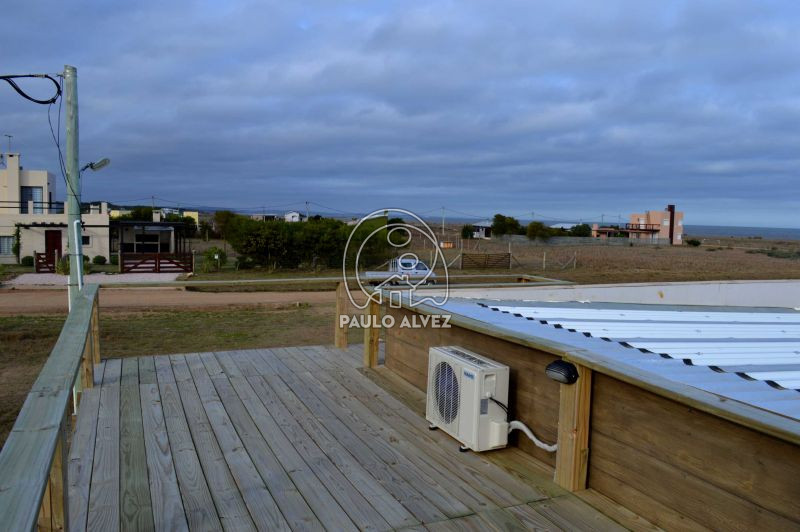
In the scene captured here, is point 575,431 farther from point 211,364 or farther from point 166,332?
point 166,332

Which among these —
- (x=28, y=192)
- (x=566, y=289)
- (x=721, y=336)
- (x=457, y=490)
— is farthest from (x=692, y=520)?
(x=28, y=192)

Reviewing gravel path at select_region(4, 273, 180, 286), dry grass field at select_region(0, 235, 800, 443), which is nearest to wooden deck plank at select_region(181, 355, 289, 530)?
dry grass field at select_region(0, 235, 800, 443)

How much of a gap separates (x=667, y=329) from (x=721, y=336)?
32 centimetres

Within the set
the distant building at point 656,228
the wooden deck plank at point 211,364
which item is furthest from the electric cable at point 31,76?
the distant building at point 656,228

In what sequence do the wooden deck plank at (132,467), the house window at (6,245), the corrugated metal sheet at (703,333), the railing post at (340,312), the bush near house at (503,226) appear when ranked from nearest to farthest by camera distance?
1. the wooden deck plank at (132,467)
2. the corrugated metal sheet at (703,333)
3. the railing post at (340,312)
4. the house window at (6,245)
5. the bush near house at (503,226)

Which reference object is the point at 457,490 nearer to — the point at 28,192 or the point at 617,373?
the point at 617,373

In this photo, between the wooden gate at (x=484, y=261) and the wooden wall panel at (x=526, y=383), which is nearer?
the wooden wall panel at (x=526, y=383)

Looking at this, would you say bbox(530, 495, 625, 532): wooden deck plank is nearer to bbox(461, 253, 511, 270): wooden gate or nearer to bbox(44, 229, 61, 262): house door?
bbox(461, 253, 511, 270): wooden gate

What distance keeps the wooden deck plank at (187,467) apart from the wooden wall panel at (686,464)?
191cm

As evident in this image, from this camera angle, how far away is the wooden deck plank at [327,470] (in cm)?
287

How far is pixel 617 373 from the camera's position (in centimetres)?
275

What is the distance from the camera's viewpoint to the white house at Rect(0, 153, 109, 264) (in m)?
26.5

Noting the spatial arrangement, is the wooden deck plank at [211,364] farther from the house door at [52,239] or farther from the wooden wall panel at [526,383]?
the house door at [52,239]

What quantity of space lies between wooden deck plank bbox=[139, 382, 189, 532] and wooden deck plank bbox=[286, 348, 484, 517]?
3.84 ft
